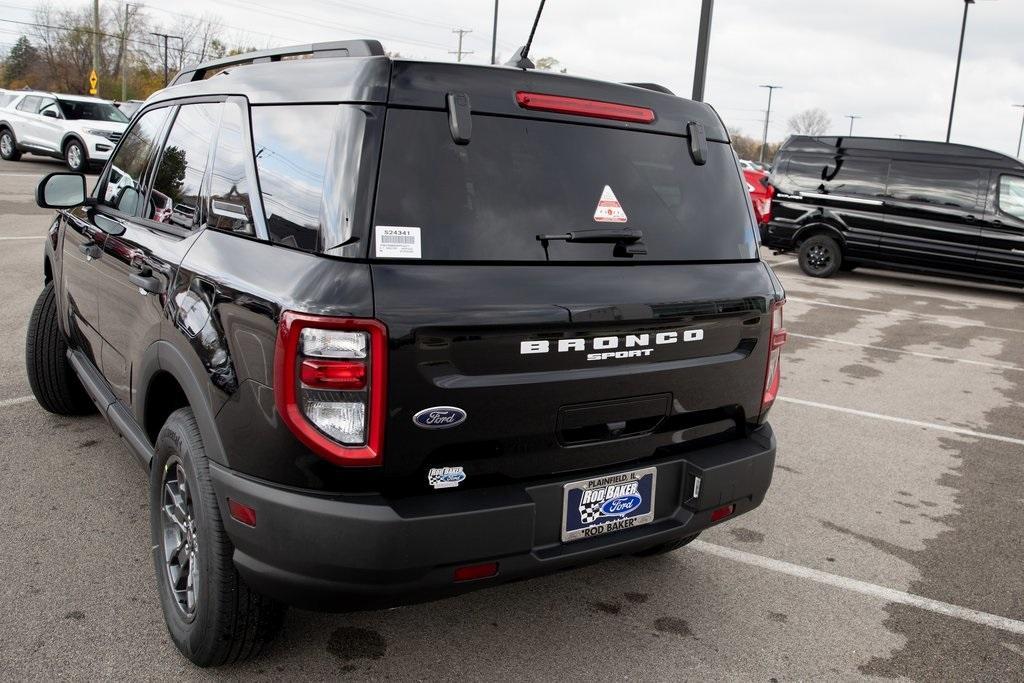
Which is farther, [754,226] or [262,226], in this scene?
[754,226]

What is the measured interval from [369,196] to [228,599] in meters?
1.24

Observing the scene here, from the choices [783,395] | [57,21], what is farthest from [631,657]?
[57,21]

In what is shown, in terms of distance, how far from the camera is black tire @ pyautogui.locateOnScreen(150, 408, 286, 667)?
249cm

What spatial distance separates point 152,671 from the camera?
270 cm

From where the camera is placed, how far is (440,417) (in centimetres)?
229

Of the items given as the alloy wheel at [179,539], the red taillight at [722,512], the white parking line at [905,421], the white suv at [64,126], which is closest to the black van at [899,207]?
the white parking line at [905,421]

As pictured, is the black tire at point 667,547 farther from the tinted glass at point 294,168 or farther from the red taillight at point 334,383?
the tinted glass at point 294,168

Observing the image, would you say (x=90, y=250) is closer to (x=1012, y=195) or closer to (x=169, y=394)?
(x=169, y=394)

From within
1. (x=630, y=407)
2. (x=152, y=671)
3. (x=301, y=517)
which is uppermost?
(x=630, y=407)

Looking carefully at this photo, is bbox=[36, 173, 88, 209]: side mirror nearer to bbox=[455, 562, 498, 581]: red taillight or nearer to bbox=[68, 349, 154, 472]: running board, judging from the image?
bbox=[68, 349, 154, 472]: running board

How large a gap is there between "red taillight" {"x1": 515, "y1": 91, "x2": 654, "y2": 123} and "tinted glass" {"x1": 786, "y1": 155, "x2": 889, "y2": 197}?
1188 cm

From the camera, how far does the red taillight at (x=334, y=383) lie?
2180mm

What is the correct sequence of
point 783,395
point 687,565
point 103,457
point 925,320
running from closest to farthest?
1. point 687,565
2. point 103,457
3. point 783,395
4. point 925,320

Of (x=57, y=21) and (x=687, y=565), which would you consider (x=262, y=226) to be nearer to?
(x=687, y=565)
